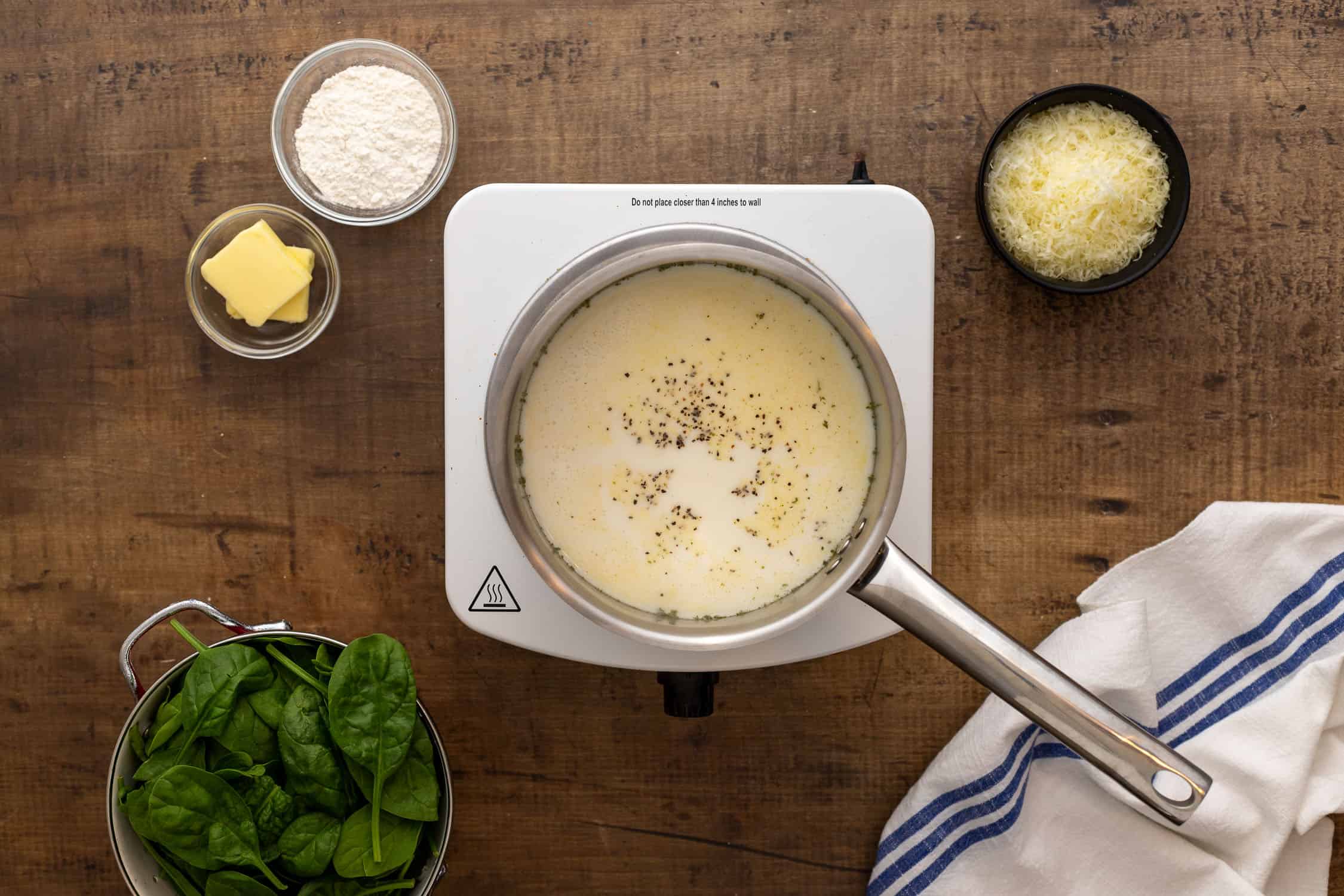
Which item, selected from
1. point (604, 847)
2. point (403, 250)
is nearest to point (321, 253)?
point (403, 250)

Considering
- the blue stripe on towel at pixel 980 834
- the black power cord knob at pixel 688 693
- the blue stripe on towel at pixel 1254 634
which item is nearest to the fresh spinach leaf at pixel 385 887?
the black power cord knob at pixel 688 693

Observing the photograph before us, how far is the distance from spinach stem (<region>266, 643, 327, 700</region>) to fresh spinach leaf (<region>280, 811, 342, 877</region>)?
0.27 feet

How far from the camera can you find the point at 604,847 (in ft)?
2.64

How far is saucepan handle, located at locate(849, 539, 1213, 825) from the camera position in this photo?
21.2 inches

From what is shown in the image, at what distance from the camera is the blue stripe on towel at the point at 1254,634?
0.75 m

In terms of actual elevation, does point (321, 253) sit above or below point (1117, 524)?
above

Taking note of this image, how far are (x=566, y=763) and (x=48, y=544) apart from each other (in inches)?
18.2

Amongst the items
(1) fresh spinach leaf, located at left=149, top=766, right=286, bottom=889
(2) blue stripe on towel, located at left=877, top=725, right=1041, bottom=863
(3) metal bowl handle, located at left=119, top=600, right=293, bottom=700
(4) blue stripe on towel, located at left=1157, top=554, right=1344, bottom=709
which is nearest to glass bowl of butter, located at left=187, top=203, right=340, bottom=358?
(3) metal bowl handle, located at left=119, top=600, right=293, bottom=700

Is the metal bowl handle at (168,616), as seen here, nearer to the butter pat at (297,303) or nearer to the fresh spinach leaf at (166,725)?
the fresh spinach leaf at (166,725)

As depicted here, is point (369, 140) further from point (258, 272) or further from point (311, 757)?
point (311, 757)

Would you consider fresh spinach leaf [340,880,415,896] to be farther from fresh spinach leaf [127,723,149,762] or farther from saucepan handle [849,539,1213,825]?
saucepan handle [849,539,1213,825]


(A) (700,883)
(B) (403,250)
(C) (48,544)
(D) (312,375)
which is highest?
(B) (403,250)

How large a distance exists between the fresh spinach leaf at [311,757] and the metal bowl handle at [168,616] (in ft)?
0.26

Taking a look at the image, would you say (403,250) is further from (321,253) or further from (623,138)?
(623,138)
